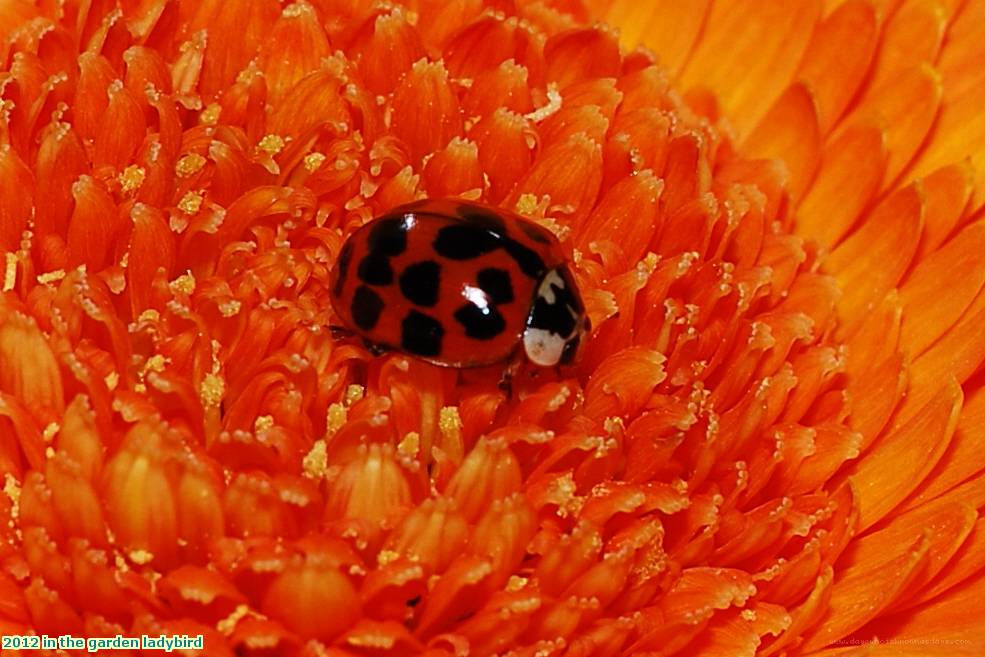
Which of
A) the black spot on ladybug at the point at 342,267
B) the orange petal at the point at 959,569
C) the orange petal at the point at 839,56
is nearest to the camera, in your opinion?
the black spot on ladybug at the point at 342,267

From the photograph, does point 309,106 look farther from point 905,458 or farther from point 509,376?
point 905,458

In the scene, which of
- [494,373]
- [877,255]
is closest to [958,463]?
[877,255]

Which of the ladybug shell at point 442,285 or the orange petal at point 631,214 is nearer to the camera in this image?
the ladybug shell at point 442,285

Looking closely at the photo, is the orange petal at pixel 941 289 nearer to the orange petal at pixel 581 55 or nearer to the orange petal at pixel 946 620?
the orange petal at pixel 946 620

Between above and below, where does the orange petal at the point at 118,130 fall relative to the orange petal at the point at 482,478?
above

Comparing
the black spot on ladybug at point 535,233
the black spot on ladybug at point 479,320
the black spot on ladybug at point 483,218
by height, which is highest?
the black spot on ladybug at point 483,218

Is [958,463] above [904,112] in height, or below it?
below

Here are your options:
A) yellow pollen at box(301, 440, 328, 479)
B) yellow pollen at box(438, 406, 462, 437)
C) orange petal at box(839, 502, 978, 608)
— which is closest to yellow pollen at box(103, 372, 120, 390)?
yellow pollen at box(301, 440, 328, 479)

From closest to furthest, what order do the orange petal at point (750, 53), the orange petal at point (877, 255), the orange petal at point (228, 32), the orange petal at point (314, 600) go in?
the orange petal at point (314, 600)
the orange petal at point (228, 32)
the orange petal at point (877, 255)
the orange petal at point (750, 53)

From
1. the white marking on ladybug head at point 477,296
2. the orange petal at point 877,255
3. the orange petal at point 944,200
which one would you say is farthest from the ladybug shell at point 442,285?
the orange petal at point 944,200
